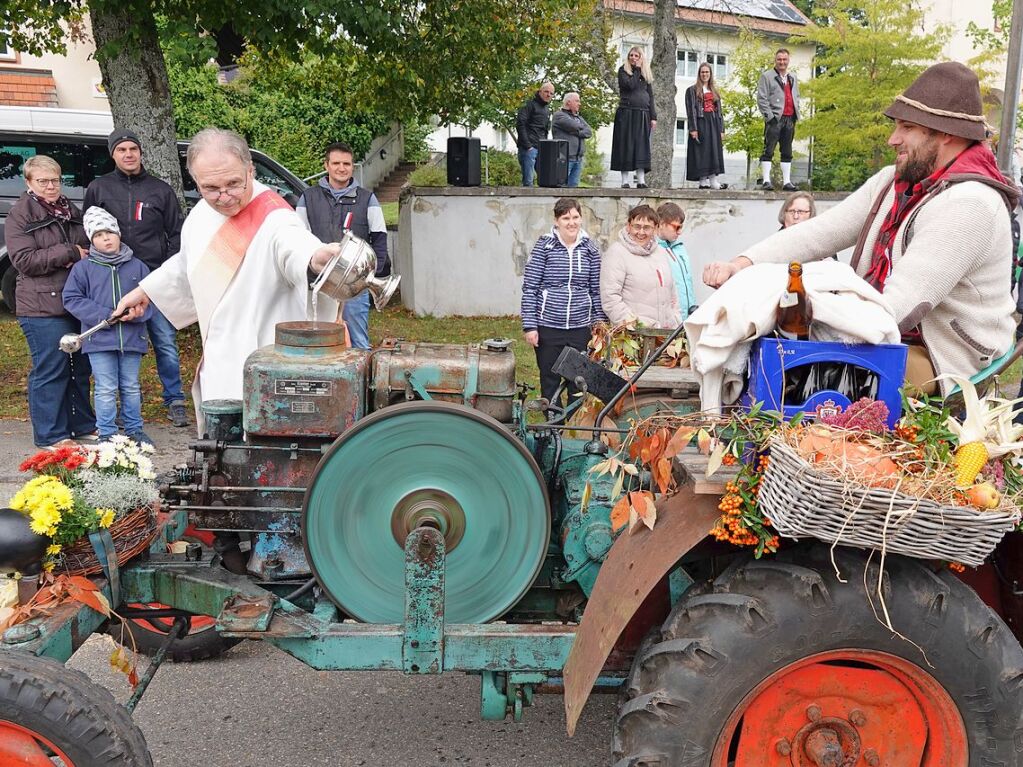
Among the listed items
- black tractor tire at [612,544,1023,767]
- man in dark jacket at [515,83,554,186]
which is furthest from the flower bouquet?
man in dark jacket at [515,83,554,186]

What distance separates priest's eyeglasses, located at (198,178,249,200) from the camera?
384cm

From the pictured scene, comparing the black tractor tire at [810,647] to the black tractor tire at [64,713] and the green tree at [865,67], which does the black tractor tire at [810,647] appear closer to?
the black tractor tire at [64,713]

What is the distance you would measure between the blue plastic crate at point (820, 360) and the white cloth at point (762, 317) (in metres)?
0.04

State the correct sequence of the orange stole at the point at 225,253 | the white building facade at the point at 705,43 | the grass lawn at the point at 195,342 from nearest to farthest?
the orange stole at the point at 225,253, the grass lawn at the point at 195,342, the white building facade at the point at 705,43

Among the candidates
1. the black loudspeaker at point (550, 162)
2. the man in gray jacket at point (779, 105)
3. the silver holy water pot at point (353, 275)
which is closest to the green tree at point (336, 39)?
the black loudspeaker at point (550, 162)

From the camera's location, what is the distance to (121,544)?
3113mm

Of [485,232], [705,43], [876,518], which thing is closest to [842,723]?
[876,518]

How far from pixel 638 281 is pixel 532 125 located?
9644 mm

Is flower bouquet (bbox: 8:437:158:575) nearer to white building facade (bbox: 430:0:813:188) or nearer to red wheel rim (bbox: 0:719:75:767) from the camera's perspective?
red wheel rim (bbox: 0:719:75:767)

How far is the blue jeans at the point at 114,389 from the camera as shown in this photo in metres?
Answer: 6.42

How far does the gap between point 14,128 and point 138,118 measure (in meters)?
4.03

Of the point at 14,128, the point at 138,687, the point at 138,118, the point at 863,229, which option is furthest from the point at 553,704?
the point at 14,128

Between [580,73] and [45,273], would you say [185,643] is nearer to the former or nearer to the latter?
[45,273]

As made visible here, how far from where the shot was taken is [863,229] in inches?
130
